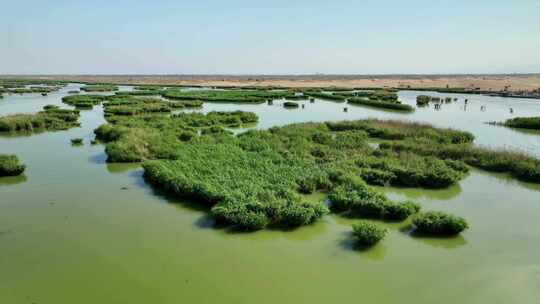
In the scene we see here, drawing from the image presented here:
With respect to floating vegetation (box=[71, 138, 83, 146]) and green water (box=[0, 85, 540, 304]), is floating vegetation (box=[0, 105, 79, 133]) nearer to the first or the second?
floating vegetation (box=[71, 138, 83, 146])

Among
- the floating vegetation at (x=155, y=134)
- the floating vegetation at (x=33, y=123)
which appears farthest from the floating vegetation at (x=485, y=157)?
the floating vegetation at (x=33, y=123)

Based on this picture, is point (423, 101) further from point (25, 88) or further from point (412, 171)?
point (25, 88)

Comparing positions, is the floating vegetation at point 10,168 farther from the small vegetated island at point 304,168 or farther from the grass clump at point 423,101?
the grass clump at point 423,101

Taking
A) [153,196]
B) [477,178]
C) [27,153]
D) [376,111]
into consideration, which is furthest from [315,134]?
[376,111]

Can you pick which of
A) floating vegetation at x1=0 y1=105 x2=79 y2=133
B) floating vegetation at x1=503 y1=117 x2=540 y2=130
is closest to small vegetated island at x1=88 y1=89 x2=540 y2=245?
floating vegetation at x1=0 y1=105 x2=79 y2=133

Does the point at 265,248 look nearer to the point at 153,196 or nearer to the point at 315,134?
the point at 153,196

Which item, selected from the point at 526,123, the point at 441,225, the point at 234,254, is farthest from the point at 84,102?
the point at 526,123

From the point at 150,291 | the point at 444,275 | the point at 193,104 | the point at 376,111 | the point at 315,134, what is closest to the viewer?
the point at 150,291
